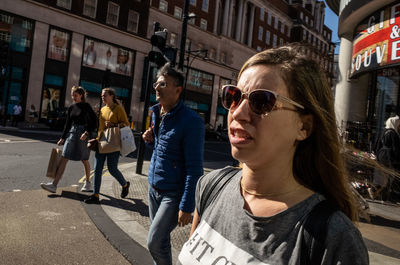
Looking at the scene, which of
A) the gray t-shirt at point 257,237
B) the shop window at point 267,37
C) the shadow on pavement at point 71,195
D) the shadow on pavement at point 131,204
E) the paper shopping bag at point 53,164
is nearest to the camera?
the gray t-shirt at point 257,237

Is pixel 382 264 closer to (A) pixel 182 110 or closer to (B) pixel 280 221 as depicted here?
(A) pixel 182 110

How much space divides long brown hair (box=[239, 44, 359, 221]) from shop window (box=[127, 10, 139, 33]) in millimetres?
31010

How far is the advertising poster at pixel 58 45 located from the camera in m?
24.9

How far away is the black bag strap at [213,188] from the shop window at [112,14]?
29.8 m

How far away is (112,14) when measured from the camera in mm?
28938

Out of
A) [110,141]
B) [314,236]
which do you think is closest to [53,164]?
[110,141]

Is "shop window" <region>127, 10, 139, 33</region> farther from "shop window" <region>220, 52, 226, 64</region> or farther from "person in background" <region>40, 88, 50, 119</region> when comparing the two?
"shop window" <region>220, 52, 226, 64</region>

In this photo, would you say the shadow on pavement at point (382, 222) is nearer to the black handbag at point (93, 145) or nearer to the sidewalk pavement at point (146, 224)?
the sidewalk pavement at point (146, 224)

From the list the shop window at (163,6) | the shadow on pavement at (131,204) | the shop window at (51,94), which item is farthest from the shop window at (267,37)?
the shadow on pavement at (131,204)

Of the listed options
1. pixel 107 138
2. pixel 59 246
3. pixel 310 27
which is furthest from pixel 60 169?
pixel 310 27

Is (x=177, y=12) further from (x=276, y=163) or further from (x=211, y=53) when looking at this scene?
(x=276, y=163)

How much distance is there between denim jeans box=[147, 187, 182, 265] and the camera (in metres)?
2.66

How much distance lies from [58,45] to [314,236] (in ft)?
90.2

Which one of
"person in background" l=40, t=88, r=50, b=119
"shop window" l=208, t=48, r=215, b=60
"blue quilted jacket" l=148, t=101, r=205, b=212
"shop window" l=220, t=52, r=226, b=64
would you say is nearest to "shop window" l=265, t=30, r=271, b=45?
"shop window" l=220, t=52, r=226, b=64
